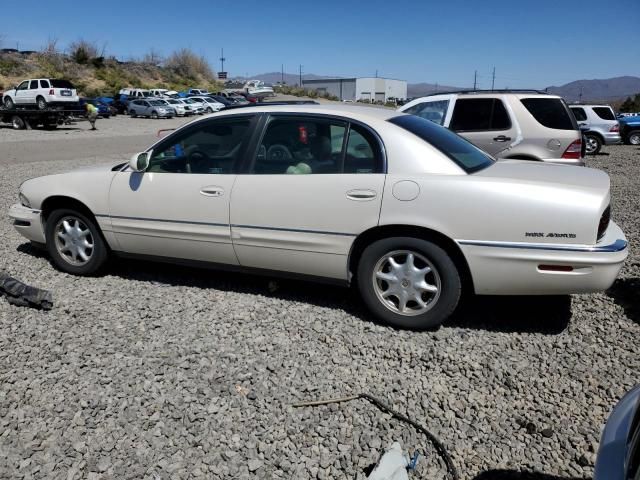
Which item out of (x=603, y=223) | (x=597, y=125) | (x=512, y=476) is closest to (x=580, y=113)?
(x=597, y=125)

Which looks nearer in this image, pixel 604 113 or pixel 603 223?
pixel 603 223

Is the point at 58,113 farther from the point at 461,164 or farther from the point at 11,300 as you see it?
the point at 461,164

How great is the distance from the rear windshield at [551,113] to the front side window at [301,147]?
5.17 meters

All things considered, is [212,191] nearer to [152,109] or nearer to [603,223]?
[603,223]

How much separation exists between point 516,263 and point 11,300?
3.96 m

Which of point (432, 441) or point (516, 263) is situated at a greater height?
point (516, 263)

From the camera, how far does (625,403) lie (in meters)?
1.91

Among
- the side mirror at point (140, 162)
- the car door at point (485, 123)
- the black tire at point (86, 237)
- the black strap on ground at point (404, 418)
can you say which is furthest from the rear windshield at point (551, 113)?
the black tire at point (86, 237)

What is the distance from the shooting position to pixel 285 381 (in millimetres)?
3279

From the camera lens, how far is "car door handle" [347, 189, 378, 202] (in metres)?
3.74

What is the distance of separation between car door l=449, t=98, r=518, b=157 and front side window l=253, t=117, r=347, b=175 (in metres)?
4.67

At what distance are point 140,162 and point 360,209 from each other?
1992 millimetres

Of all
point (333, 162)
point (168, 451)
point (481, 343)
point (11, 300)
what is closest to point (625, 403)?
point (481, 343)

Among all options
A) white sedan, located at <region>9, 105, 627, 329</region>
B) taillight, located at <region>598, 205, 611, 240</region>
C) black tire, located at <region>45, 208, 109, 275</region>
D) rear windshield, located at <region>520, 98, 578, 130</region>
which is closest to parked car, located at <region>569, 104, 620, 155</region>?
rear windshield, located at <region>520, 98, 578, 130</region>
